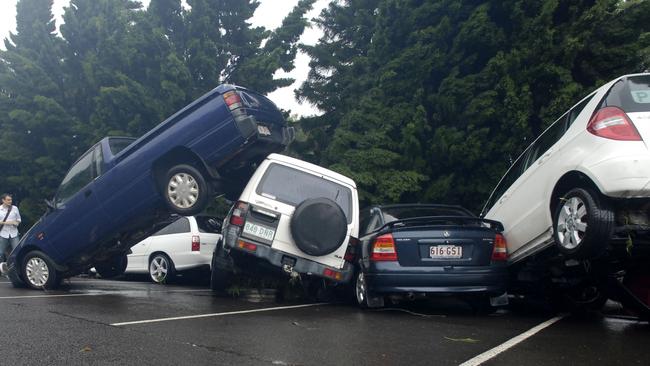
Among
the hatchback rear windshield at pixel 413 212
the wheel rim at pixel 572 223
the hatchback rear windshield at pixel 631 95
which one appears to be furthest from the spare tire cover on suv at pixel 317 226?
the hatchback rear windshield at pixel 631 95

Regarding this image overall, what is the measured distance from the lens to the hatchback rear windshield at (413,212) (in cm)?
750

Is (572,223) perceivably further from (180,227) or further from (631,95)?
(180,227)

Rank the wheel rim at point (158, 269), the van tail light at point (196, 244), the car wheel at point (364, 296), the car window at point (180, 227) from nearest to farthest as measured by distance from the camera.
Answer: the car wheel at point (364, 296)
the van tail light at point (196, 244)
the car window at point (180, 227)
the wheel rim at point (158, 269)

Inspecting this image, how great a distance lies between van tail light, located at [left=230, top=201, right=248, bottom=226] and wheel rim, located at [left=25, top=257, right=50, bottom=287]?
3800mm

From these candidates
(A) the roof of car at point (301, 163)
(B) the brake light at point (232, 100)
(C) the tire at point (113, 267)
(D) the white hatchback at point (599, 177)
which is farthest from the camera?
(C) the tire at point (113, 267)

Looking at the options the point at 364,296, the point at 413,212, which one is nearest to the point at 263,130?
the point at 413,212

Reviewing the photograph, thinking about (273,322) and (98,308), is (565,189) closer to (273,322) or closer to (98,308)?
(273,322)

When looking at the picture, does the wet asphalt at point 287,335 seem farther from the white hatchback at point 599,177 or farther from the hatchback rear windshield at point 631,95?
the hatchback rear windshield at point 631,95

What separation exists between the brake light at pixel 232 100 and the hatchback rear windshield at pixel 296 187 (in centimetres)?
105

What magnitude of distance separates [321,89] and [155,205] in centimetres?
891

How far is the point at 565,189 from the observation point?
19.1ft

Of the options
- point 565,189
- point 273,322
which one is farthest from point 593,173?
point 273,322

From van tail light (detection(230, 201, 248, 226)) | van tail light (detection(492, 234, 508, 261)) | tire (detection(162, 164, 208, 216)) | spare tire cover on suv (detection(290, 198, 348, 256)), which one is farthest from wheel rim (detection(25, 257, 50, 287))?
van tail light (detection(492, 234, 508, 261))

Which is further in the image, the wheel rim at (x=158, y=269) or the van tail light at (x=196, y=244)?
the wheel rim at (x=158, y=269)
